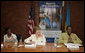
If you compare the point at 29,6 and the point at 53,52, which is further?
the point at 29,6

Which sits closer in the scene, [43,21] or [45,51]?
[45,51]

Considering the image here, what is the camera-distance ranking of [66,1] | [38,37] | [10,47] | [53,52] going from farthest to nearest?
1. [66,1]
2. [38,37]
3. [10,47]
4. [53,52]

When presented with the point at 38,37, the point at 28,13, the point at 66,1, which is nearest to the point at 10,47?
the point at 38,37

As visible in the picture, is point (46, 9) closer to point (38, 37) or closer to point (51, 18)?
point (51, 18)

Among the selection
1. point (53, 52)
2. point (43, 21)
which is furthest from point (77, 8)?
point (53, 52)

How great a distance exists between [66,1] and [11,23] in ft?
8.14

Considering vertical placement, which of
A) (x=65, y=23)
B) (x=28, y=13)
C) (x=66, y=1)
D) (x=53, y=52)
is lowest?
(x=53, y=52)

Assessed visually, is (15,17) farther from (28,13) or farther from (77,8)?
(77,8)

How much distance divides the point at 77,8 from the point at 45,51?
3.50 m

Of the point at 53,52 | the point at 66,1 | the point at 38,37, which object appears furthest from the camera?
the point at 66,1

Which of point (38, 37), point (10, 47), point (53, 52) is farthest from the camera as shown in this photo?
point (38, 37)

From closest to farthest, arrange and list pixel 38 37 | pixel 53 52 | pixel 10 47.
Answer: pixel 53 52, pixel 10 47, pixel 38 37

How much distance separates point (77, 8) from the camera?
18.2 feet

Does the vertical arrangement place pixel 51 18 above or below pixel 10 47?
above
